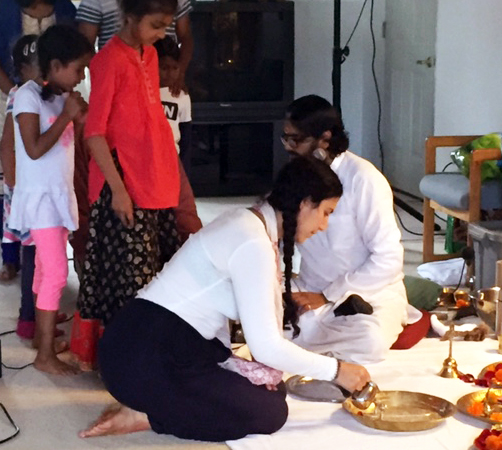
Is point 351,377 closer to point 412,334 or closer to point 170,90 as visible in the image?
point 412,334

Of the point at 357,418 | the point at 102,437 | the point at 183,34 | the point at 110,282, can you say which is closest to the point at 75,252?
the point at 110,282

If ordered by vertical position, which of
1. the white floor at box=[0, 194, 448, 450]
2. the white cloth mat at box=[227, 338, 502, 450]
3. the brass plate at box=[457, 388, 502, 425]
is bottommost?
Answer: the white floor at box=[0, 194, 448, 450]

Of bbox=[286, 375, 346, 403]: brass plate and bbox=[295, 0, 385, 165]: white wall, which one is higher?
bbox=[295, 0, 385, 165]: white wall

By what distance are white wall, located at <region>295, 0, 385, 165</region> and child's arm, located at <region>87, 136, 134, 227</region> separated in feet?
12.6

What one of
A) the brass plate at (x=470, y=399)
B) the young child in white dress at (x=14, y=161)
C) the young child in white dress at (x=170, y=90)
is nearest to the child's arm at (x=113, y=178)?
the young child in white dress at (x=14, y=161)

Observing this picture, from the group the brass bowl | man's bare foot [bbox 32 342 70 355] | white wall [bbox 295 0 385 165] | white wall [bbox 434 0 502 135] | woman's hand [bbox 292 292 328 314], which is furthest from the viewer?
white wall [bbox 295 0 385 165]

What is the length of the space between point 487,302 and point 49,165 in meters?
1.48

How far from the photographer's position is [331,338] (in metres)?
3.01

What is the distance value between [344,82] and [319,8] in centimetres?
53

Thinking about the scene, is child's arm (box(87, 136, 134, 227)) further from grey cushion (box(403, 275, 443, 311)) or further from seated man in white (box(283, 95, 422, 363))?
grey cushion (box(403, 275, 443, 311))

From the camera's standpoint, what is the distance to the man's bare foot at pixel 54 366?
3.09 metres

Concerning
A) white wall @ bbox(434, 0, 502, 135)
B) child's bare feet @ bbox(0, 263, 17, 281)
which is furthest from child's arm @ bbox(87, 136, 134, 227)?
white wall @ bbox(434, 0, 502, 135)

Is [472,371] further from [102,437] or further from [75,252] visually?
[75,252]

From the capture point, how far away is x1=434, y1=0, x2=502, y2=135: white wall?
488 cm
